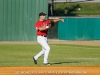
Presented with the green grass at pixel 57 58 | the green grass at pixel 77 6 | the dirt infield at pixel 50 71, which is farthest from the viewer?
the green grass at pixel 77 6

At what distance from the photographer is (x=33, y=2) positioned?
121 feet

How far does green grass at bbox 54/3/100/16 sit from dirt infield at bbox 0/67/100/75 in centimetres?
4310

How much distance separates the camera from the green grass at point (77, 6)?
2351 inches

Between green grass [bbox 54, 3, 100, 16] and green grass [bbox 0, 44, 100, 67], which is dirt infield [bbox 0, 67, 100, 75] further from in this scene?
green grass [bbox 54, 3, 100, 16]

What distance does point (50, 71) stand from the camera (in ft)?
49.4

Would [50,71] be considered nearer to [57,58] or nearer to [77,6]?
[57,58]

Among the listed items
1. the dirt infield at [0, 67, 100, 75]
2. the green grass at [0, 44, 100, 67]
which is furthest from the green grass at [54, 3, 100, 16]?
the dirt infield at [0, 67, 100, 75]

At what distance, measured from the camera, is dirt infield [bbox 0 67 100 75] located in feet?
48.0

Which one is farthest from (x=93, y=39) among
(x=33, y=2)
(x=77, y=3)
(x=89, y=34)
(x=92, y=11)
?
(x=77, y=3)

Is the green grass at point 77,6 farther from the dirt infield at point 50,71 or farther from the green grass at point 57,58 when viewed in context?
the dirt infield at point 50,71

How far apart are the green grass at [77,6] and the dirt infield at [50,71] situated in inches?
1697

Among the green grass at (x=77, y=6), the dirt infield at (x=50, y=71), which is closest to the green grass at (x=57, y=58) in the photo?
the dirt infield at (x=50, y=71)

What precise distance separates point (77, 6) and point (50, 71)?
47.8 metres

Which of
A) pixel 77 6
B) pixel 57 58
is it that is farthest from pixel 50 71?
pixel 77 6
